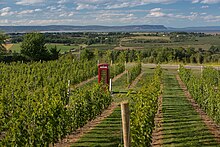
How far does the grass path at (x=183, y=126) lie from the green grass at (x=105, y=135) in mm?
1596

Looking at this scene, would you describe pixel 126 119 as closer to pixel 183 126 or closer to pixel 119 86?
pixel 183 126

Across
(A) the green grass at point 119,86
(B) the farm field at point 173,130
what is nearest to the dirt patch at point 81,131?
(B) the farm field at point 173,130

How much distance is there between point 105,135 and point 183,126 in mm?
3194

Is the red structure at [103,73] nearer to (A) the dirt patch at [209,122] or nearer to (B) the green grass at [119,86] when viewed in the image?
(B) the green grass at [119,86]

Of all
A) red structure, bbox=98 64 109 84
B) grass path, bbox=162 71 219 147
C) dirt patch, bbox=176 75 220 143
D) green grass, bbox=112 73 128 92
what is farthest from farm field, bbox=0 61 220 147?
green grass, bbox=112 73 128 92

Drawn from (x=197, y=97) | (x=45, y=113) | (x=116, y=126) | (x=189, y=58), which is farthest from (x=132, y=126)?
(x=189, y=58)

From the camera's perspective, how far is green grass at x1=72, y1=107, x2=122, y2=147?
11.5 m

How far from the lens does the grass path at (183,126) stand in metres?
11.8

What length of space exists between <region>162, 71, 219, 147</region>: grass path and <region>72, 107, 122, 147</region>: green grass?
1596mm

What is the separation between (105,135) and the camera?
12.4 metres

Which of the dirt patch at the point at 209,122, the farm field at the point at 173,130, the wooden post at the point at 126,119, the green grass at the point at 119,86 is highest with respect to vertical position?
the wooden post at the point at 126,119

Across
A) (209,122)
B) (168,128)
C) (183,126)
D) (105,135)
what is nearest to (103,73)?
(209,122)

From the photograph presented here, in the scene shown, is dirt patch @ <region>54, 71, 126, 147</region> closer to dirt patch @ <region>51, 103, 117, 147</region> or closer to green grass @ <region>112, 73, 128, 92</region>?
dirt patch @ <region>51, 103, 117, 147</region>

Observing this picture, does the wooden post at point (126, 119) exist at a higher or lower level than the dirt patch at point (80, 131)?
higher
